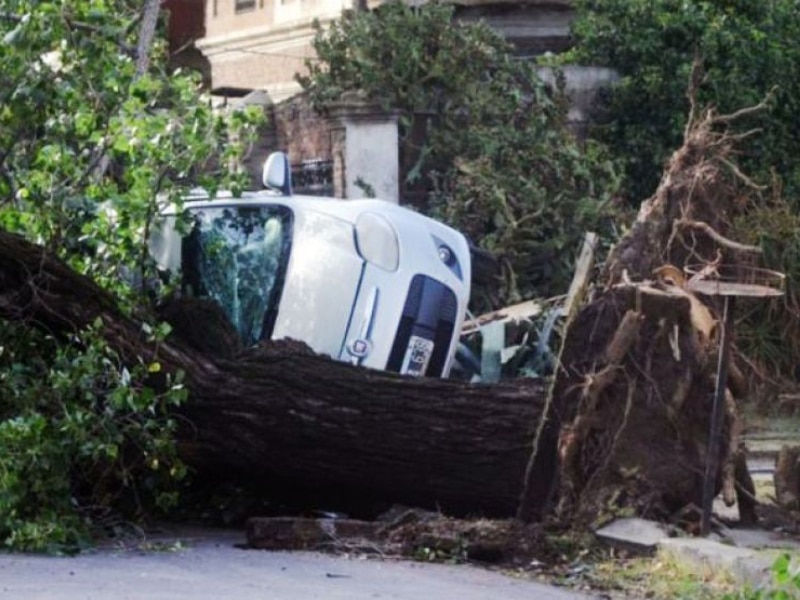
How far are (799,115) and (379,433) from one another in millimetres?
12368

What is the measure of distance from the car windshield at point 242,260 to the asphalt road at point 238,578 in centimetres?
259

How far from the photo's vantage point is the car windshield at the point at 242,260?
12.6 m

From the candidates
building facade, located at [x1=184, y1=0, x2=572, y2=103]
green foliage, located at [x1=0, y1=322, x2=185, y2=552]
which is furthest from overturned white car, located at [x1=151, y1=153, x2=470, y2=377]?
building facade, located at [x1=184, y1=0, x2=572, y2=103]

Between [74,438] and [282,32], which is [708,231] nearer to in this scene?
[74,438]

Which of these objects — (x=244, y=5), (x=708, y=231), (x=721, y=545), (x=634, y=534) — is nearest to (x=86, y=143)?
(x=708, y=231)

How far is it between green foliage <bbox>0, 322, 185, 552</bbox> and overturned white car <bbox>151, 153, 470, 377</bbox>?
164cm

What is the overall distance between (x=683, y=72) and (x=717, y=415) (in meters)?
12.2

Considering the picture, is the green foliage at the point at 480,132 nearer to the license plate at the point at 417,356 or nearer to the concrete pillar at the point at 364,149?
the concrete pillar at the point at 364,149

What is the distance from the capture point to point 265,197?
13141 mm

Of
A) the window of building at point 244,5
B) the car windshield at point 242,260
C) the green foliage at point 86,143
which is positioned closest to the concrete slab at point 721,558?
the car windshield at point 242,260

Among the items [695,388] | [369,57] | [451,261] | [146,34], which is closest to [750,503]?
[695,388]

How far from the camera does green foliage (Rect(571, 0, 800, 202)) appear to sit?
2139 centimetres

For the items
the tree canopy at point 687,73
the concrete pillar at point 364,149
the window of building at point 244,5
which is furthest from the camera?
the window of building at point 244,5

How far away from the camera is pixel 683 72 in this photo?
21.4 metres
